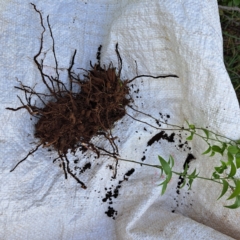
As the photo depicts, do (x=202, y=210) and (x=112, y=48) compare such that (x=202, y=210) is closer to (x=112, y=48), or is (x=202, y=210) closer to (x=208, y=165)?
(x=208, y=165)

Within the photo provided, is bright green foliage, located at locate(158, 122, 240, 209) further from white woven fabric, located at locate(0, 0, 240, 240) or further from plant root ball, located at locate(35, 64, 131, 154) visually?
plant root ball, located at locate(35, 64, 131, 154)

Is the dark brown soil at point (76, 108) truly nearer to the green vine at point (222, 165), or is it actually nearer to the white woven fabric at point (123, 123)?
the white woven fabric at point (123, 123)

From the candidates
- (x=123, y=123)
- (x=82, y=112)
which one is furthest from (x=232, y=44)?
(x=82, y=112)

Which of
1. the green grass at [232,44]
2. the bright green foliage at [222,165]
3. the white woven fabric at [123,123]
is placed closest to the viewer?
the bright green foliage at [222,165]

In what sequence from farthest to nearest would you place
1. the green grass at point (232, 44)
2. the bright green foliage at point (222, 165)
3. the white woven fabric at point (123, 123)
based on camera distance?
the green grass at point (232, 44)
the white woven fabric at point (123, 123)
the bright green foliage at point (222, 165)

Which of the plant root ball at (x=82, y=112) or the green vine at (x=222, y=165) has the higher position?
the plant root ball at (x=82, y=112)

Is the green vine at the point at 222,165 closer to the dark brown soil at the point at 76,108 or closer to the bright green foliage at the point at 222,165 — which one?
the bright green foliage at the point at 222,165

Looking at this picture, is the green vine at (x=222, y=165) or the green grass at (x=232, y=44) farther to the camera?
the green grass at (x=232, y=44)

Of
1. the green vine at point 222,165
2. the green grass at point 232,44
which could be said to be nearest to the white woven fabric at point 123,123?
the green vine at point 222,165

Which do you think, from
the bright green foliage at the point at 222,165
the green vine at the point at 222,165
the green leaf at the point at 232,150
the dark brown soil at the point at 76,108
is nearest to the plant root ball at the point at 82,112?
the dark brown soil at the point at 76,108
